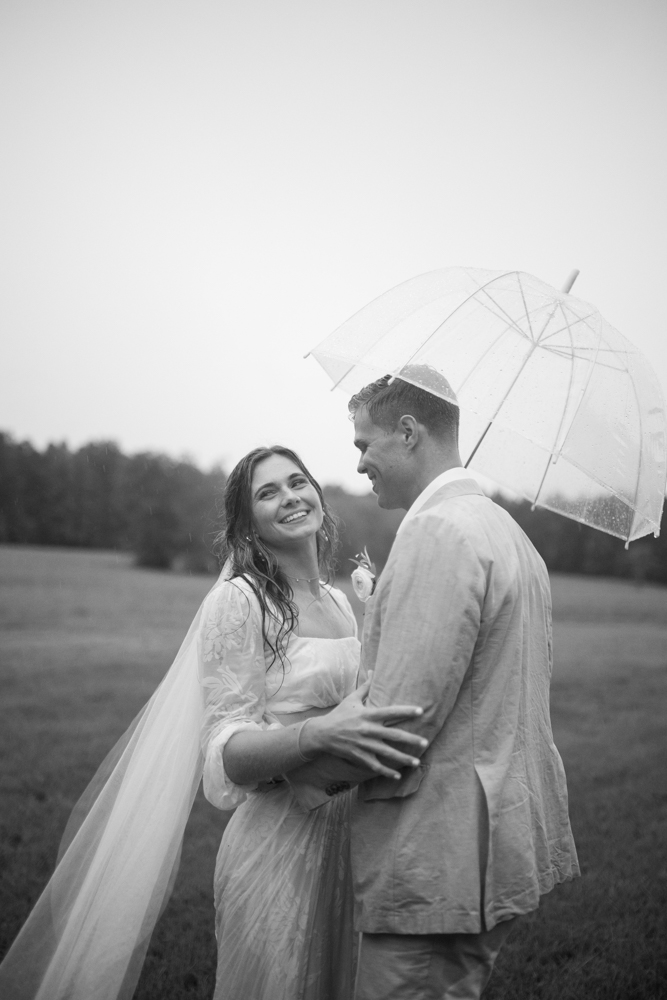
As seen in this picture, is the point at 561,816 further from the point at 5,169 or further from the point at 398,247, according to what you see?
the point at 5,169

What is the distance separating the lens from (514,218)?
663cm

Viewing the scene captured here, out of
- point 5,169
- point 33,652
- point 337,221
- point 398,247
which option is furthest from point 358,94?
point 33,652

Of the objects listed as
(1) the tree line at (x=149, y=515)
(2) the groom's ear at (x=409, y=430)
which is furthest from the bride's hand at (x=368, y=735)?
(1) the tree line at (x=149, y=515)

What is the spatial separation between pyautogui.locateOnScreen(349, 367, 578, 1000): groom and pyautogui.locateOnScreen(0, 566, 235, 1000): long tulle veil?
1156 mm

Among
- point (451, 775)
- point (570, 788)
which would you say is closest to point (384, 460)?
point (451, 775)

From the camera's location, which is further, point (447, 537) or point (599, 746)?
point (599, 746)

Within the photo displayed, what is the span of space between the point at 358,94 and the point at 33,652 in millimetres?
13624

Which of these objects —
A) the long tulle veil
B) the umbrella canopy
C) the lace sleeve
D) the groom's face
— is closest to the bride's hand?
the lace sleeve

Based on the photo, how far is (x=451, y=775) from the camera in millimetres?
1934

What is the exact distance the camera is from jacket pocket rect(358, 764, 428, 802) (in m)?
1.94

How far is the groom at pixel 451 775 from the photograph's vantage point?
1.86 m

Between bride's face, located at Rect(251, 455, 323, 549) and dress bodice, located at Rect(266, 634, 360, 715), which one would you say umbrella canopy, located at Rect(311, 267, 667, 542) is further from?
dress bodice, located at Rect(266, 634, 360, 715)

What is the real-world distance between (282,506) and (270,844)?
1.43 m

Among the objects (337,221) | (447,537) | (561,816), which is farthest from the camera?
(337,221)
